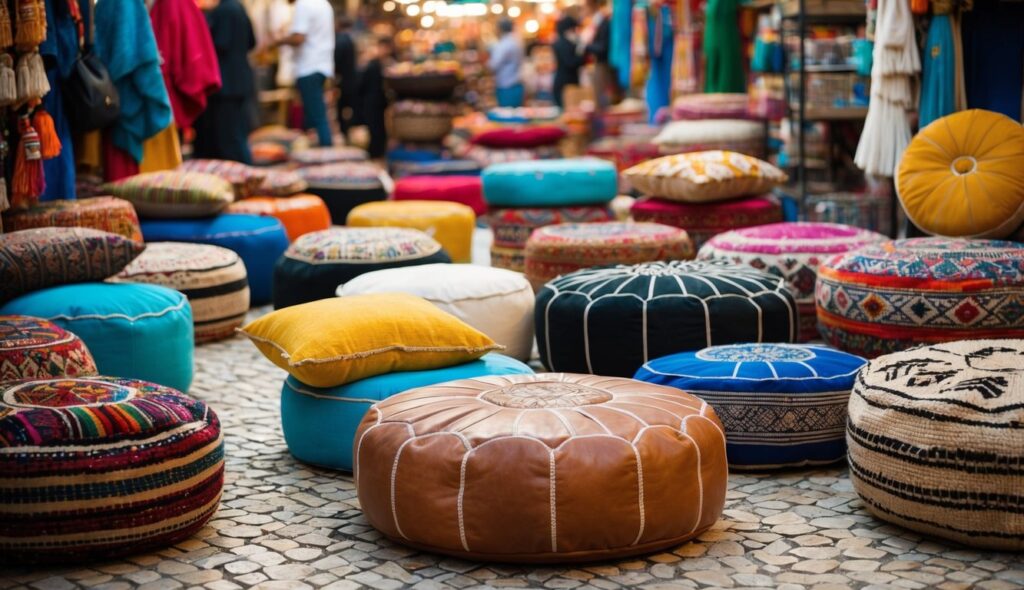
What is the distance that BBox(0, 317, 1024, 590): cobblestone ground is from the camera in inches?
104

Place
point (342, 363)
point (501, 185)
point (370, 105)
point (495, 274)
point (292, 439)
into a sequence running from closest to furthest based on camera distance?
point (342, 363) < point (292, 439) < point (495, 274) < point (501, 185) < point (370, 105)

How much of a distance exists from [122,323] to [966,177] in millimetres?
2937

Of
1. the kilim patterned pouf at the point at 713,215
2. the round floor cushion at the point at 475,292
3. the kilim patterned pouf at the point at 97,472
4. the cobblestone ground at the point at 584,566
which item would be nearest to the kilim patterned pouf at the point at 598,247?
the kilim patterned pouf at the point at 713,215

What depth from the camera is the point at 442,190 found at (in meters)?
8.36

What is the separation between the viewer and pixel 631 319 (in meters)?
4.02

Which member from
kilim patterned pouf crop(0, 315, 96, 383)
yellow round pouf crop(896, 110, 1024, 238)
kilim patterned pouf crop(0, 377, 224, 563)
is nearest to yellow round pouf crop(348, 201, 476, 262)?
yellow round pouf crop(896, 110, 1024, 238)

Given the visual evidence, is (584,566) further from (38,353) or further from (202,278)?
(202,278)

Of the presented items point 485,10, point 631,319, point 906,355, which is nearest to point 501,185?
point 631,319

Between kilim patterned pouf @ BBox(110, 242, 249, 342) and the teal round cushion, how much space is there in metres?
1.79

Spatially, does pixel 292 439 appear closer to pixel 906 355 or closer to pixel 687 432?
pixel 687 432

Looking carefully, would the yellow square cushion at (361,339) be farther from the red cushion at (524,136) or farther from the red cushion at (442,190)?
the red cushion at (524,136)

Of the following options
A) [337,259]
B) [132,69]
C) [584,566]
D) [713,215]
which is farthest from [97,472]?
[713,215]

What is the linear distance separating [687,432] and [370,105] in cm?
1028

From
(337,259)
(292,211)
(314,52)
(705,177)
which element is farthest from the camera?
(314,52)
